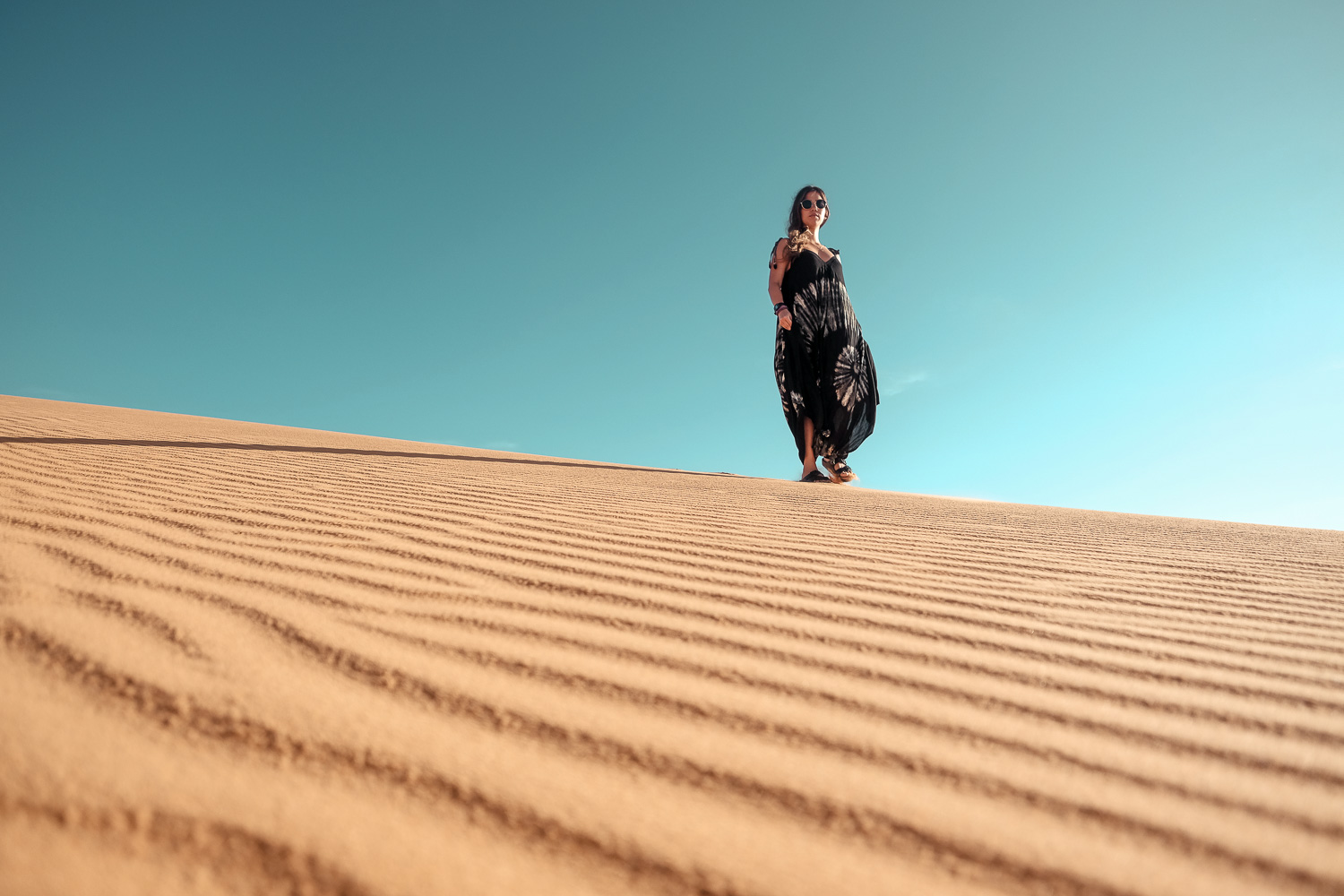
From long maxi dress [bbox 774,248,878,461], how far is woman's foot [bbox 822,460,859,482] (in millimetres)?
→ 72

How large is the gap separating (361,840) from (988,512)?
431 centimetres

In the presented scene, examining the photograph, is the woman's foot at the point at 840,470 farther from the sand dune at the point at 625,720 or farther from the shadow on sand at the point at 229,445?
the sand dune at the point at 625,720

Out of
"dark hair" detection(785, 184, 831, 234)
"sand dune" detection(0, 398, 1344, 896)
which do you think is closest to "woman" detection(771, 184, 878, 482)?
"dark hair" detection(785, 184, 831, 234)

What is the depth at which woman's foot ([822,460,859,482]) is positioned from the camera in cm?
745

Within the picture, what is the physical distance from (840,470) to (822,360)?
1201mm

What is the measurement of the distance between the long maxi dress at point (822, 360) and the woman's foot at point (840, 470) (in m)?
0.07

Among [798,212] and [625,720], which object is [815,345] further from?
[625,720]

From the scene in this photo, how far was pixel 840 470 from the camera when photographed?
7.49 metres

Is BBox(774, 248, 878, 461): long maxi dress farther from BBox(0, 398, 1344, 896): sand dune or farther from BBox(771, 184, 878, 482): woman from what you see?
BBox(0, 398, 1344, 896): sand dune

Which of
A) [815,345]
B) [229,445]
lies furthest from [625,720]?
[815,345]

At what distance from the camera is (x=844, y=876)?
2.53 ft

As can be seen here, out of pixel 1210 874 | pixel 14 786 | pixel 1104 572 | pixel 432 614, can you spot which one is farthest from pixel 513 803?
pixel 1104 572

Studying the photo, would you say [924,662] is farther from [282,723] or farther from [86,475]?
[86,475]

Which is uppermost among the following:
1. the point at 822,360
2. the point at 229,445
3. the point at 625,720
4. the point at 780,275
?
the point at 780,275
